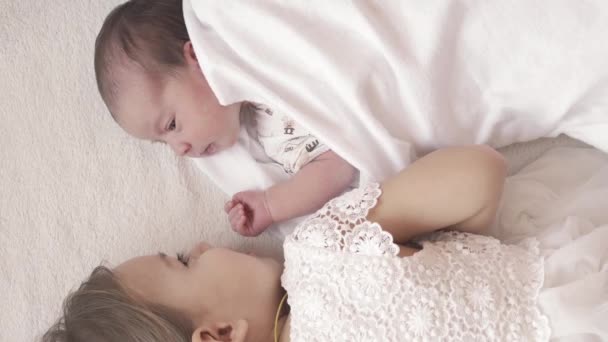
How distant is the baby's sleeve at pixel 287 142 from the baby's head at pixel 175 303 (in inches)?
8.8

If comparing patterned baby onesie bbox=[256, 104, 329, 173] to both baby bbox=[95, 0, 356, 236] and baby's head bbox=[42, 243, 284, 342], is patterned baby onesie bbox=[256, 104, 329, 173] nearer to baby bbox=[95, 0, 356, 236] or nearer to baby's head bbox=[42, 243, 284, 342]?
baby bbox=[95, 0, 356, 236]

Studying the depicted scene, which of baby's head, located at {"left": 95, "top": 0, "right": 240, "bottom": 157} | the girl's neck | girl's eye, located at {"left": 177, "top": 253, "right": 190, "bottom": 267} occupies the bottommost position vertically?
the girl's neck

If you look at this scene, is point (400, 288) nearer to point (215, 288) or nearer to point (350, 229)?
point (350, 229)

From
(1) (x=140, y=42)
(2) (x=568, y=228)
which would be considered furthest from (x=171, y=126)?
(2) (x=568, y=228)

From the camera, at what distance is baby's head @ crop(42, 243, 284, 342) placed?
97 cm

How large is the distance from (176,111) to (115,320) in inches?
15.0

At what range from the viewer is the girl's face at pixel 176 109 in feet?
3.59

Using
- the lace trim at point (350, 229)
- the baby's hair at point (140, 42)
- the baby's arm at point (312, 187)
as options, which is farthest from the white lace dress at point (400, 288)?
the baby's hair at point (140, 42)

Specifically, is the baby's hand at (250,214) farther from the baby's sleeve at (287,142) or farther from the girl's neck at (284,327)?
the girl's neck at (284,327)

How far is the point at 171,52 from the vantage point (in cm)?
112

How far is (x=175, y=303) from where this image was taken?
3.30 ft

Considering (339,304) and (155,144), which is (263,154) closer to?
(155,144)

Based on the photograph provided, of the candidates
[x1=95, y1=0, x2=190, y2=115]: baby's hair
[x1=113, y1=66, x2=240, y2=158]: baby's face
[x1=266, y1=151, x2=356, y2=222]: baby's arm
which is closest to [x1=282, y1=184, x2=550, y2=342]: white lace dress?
[x1=266, y1=151, x2=356, y2=222]: baby's arm

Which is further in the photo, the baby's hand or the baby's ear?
the baby's hand
